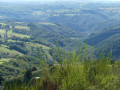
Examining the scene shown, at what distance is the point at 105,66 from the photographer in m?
4.54

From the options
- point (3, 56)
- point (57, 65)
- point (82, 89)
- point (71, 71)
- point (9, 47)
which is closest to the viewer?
point (82, 89)

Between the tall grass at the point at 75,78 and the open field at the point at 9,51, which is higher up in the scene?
the tall grass at the point at 75,78

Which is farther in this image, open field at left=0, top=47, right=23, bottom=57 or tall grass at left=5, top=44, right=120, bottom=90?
open field at left=0, top=47, right=23, bottom=57

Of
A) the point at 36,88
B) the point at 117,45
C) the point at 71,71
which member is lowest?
the point at 117,45

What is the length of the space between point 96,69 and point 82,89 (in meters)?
0.89

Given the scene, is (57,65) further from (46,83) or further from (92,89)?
(92,89)

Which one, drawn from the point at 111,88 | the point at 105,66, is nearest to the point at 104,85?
the point at 111,88

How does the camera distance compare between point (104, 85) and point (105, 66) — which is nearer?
point (104, 85)

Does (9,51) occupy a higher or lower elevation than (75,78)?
lower

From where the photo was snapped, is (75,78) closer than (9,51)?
Yes

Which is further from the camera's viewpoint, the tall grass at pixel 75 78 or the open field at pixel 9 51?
the open field at pixel 9 51

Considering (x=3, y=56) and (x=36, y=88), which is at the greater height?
(x=36, y=88)

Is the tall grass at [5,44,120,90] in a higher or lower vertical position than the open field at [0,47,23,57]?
higher

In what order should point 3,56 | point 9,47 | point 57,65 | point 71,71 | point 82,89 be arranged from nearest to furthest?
point 82,89
point 71,71
point 57,65
point 3,56
point 9,47
